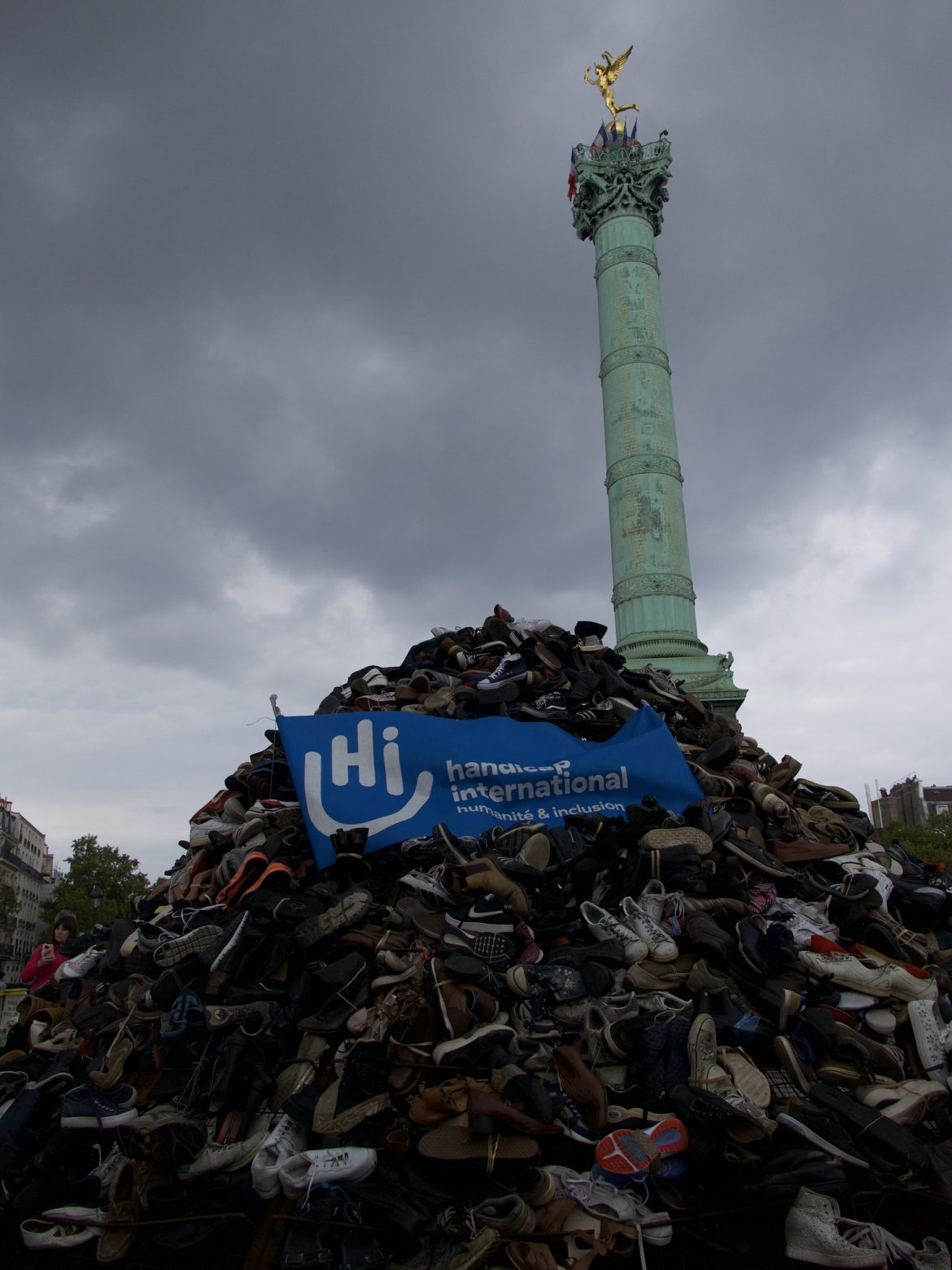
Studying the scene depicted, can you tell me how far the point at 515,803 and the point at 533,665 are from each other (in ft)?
8.12

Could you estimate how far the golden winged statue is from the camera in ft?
80.8

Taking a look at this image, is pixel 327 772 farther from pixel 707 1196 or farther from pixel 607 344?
pixel 607 344

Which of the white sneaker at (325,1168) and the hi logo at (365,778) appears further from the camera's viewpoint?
the hi logo at (365,778)

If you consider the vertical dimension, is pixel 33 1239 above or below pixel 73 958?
below

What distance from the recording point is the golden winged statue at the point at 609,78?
24625mm

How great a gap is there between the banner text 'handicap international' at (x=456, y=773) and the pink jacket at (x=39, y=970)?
8.69 ft

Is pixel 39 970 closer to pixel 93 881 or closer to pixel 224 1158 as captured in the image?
pixel 224 1158

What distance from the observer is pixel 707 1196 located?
345cm

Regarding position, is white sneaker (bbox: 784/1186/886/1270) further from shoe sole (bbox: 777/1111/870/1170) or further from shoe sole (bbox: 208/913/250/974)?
shoe sole (bbox: 208/913/250/974)

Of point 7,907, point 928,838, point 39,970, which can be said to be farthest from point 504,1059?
point 7,907

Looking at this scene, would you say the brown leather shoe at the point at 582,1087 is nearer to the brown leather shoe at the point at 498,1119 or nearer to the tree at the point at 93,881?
the brown leather shoe at the point at 498,1119

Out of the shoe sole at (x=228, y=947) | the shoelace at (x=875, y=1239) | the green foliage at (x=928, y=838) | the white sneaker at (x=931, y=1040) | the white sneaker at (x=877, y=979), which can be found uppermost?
the green foliage at (x=928, y=838)

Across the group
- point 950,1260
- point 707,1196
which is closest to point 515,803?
point 707,1196

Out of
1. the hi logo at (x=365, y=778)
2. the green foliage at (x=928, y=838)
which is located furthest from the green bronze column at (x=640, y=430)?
the green foliage at (x=928, y=838)
